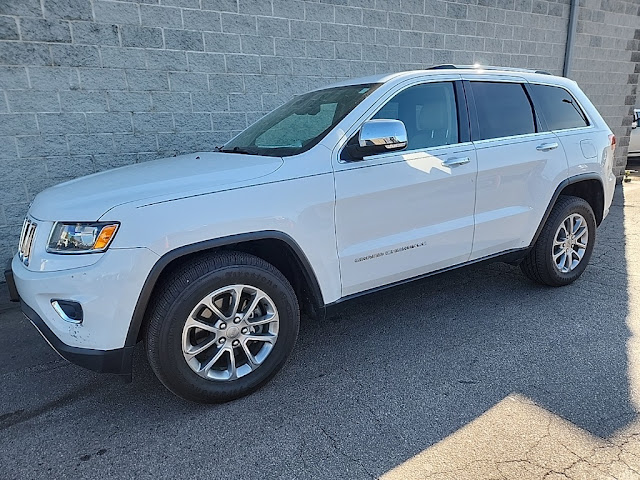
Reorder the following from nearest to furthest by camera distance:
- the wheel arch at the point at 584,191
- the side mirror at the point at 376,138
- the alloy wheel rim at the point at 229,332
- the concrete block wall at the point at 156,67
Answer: the alloy wheel rim at the point at 229,332
the side mirror at the point at 376,138
the wheel arch at the point at 584,191
the concrete block wall at the point at 156,67

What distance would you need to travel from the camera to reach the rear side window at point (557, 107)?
13.1 feet

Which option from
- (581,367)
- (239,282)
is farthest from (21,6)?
(581,367)

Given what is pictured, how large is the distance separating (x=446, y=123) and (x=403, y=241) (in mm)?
1027

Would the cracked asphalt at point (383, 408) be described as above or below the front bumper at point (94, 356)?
below

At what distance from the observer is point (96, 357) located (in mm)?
2354

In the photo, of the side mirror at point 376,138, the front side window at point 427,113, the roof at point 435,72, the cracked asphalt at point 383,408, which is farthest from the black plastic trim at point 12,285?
the roof at point 435,72

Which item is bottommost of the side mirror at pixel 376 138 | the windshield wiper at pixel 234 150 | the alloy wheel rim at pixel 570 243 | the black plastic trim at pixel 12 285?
the alloy wheel rim at pixel 570 243

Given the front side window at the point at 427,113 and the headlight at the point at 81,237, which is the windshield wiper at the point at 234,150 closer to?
the front side window at the point at 427,113

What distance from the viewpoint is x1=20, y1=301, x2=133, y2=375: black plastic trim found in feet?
7.73

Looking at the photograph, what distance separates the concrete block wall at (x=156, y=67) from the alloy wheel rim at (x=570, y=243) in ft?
11.7

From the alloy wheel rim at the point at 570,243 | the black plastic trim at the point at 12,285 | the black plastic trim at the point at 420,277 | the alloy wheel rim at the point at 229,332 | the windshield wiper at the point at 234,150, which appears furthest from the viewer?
the alloy wheel rim at the point at 570,243

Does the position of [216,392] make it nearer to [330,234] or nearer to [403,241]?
[330,234]

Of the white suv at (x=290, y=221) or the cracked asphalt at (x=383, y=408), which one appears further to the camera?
the white suv at (x=290, y=221)

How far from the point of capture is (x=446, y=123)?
11.4ft
